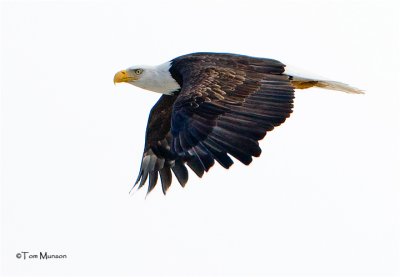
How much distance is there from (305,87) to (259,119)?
2.43m

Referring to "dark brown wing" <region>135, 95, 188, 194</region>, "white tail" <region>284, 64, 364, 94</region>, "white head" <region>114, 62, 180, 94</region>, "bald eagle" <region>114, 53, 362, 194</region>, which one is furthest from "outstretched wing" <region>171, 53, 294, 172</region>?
"dark brown wing" <region>135, 95, 188, 194</region>

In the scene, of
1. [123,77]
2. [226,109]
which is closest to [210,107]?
[226,109]

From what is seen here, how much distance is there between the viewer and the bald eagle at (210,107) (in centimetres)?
1167

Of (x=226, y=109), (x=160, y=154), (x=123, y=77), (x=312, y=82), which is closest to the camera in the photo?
(x=226, y=109)

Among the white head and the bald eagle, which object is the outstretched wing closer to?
the bald eagle

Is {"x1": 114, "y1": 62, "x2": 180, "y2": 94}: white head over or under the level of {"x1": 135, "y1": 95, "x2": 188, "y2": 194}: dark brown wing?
over

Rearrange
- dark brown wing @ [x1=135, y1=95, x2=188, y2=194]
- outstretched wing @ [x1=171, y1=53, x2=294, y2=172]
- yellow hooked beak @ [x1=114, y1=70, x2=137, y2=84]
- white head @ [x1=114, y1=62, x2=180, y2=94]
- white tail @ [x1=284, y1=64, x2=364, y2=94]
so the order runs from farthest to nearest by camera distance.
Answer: yellow hooked beak @ [x1=114, y1=70, x2=137, y2=84] < white head @ [x1=114, y1=62, x2=180, y2=94] < dark brown wing @ [x1=135, y1=95, x2=188, y2=194] < white tail @ [x1=284, y1=64, x2=364, y2=94] < outstretched wing @ [x1=171, y1=53, x2=294, y2=172]

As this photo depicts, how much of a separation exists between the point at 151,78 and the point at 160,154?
2.90ft

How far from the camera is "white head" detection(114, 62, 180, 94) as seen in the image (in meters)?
14.2

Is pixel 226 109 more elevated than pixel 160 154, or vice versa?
pixel 226 109

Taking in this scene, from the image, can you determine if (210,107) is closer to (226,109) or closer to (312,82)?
(226,109)

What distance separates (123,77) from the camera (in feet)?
48.0

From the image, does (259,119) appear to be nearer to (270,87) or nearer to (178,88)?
(270,87)

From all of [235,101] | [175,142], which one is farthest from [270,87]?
[175,142]
